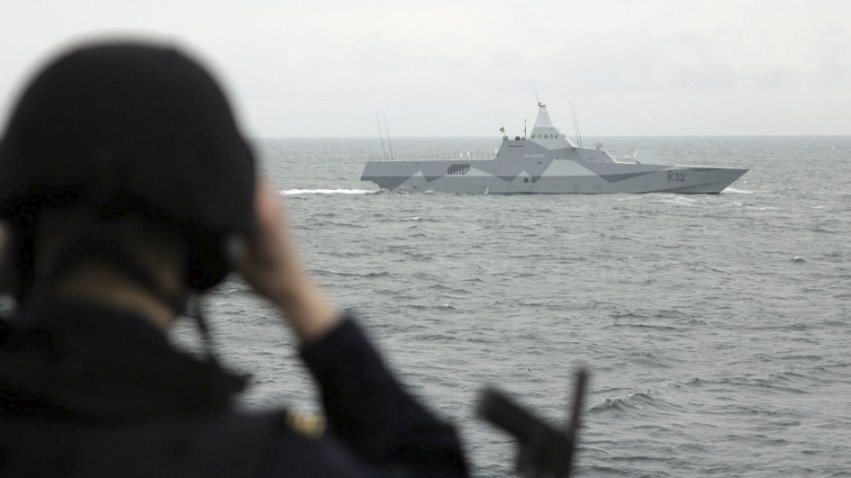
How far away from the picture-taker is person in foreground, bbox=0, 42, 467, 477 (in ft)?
3.96

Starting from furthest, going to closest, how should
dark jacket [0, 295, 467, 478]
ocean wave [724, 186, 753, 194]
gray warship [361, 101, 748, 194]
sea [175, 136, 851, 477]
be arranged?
ocean wave [724, 186, 753, 194], gray warship [361, 101, 748, 194], sea [175, 136, 851, 477], dark jacket [0, 295, 467, 478]

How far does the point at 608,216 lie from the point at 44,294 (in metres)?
51.5

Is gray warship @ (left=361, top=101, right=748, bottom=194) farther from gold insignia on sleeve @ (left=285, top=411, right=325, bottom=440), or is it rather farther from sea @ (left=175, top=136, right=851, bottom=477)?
gold insignia on sleeve @ (left=285, top=411, right=325, bottom=440)

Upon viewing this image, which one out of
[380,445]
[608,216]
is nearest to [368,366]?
[380,445]

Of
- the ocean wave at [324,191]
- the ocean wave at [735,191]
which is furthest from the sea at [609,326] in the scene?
the ocean wave at [735,191]

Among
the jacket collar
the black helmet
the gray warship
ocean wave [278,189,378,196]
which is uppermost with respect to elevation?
the black helmet

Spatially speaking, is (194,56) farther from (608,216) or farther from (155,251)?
(608,216)

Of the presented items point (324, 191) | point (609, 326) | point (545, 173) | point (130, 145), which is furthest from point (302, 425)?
point (324, 191)

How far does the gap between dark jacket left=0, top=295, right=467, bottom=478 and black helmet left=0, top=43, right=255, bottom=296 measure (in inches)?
5.0

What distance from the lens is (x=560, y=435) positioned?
1.40 meters

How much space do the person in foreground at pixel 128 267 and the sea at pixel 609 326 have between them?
12cm

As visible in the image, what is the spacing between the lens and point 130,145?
1266mm

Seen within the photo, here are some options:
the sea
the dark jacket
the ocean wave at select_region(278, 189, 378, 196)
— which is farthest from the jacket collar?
the ocean wave at select_region(278, 189, 378, 196)

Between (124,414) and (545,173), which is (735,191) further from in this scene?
(124,414)
